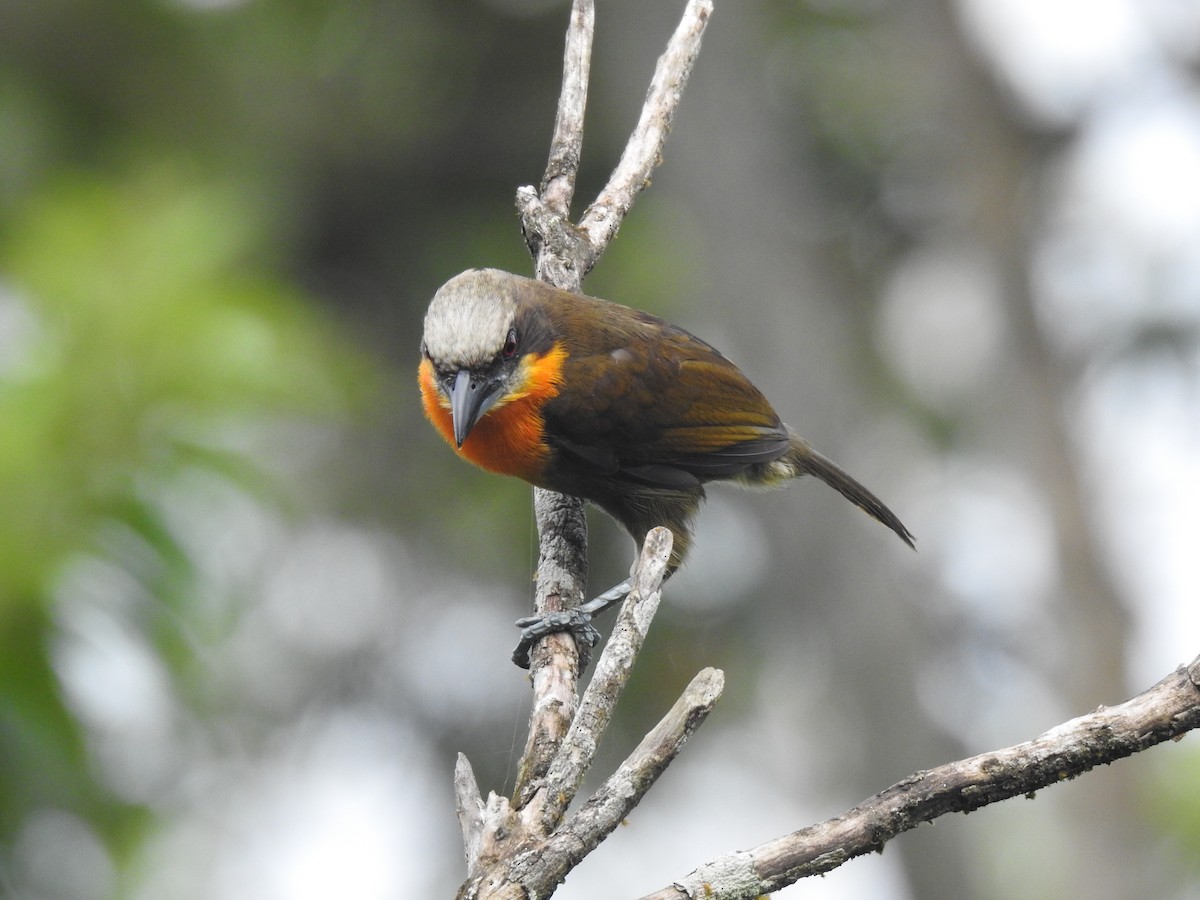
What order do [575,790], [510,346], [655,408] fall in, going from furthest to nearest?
[655,408] → [510,346] → [575,790]

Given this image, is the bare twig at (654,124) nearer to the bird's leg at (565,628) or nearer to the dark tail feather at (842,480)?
the dark tail feather at (842,480)

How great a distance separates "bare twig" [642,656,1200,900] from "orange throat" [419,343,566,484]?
6.86ft

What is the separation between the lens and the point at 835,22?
1146 centimetres

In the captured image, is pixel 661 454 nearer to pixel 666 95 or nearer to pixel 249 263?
pixel 666 95

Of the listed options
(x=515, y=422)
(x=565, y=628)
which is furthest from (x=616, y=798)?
(x=515, y=422)

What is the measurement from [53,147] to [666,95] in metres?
6.29

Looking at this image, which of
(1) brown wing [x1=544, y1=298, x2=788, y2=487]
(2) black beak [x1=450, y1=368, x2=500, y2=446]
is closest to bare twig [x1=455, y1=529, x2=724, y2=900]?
(2) black beak [x1=450, y1=368, x2=500, y2=446]

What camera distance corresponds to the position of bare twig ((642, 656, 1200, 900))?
2018 millimetres

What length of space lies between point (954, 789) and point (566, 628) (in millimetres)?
1566

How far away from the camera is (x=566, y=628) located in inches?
137

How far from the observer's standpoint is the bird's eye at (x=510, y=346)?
12.9 feet

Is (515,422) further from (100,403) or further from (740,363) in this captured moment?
(740,363)

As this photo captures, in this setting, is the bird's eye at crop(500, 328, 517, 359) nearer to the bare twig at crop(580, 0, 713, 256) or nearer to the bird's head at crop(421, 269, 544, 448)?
the bird's head at crop(421, 269, 544, 448)

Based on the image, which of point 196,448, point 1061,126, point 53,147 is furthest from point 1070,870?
point 53,147
